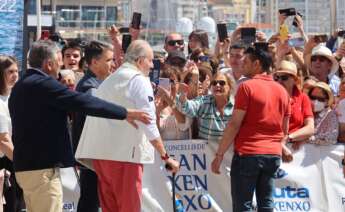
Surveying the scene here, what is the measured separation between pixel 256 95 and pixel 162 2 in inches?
376

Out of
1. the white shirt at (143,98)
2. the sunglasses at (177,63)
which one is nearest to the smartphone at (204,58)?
the sunglasses at (177,63)

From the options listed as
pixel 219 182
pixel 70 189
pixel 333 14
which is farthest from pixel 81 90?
pixel 333 14

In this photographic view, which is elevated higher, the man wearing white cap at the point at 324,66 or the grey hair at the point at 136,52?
the grey hair at the point at 136,52

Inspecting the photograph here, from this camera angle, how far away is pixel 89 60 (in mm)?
8492

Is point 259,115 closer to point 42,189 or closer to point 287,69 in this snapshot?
point 287,69

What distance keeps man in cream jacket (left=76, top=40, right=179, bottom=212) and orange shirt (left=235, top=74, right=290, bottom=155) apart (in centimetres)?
80

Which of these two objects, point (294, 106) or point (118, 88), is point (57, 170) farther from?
point (294, 106)

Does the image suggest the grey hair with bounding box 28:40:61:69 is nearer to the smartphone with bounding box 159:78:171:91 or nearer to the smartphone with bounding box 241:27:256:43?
the smartphone with bounding box 159:78:171:91

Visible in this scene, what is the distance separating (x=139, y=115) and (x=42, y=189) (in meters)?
0.95

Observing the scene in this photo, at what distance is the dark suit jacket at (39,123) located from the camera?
278 inches

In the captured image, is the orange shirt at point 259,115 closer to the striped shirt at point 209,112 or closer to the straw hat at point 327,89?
the striped shirt at point 209,112

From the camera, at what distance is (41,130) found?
282 inches

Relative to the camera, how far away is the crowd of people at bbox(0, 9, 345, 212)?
7168 millimetres

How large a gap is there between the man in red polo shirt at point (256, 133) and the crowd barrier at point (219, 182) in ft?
4.36
